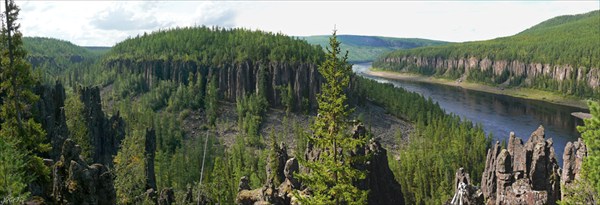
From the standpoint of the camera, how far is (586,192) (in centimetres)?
4216

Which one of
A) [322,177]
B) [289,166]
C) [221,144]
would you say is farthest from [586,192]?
[221,144]

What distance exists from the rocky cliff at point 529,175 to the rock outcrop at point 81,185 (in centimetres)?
3213

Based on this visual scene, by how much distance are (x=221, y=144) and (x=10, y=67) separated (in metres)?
129

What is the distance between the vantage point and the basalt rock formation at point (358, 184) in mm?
68438

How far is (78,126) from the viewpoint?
94.1m

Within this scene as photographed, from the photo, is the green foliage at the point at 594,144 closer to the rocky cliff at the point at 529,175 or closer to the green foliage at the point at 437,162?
the rocky cliff at the point at 529,175

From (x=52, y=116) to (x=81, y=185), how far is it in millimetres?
51396

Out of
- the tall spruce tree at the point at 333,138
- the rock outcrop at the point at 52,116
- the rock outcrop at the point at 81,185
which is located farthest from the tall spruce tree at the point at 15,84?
the tall spruce tree at the point at 333,138

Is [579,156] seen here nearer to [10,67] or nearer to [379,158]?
[379,158]

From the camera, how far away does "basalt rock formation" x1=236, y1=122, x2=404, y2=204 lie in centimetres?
6844

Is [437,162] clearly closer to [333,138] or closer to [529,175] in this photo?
[529,175]

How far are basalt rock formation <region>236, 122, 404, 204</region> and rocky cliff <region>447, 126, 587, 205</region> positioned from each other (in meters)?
16.7

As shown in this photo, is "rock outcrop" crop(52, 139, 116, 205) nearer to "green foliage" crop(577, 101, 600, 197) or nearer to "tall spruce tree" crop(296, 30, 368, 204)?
"tall spruce tree" crop(296, 30, 368, 204)

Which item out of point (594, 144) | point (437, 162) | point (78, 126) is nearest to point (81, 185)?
point (594, 144)
